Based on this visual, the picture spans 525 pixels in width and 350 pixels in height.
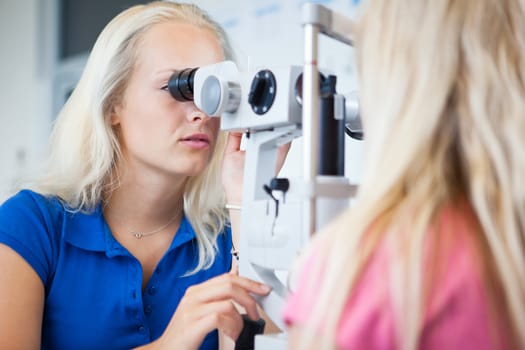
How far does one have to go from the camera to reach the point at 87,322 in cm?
133

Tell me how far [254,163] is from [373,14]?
39cm

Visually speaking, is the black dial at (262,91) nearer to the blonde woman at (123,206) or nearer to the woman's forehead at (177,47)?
the blonde woman at (123,206)

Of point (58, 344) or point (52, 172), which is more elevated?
point (52, 172)

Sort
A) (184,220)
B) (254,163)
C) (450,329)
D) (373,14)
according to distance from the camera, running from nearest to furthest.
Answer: (450,329), (373,14), (254,163), (184,220)

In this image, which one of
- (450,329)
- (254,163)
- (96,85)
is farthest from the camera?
(96,85)

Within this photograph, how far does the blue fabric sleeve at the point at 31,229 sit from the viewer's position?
126cm

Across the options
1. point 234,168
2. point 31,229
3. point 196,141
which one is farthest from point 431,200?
point 31,229

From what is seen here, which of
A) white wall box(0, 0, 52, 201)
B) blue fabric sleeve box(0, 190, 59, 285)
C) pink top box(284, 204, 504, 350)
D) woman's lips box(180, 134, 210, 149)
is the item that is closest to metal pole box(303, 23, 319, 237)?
pink top box(284, 204, 504, 350)

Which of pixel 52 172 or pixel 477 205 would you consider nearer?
pixel 477 205

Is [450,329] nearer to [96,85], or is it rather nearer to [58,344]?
[58,344]

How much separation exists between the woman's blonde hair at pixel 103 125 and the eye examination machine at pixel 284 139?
1.32 ft

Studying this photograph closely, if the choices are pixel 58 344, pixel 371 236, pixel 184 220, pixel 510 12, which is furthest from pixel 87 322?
pixel 510 12

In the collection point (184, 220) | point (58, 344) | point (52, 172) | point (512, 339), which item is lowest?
point (58, 344)

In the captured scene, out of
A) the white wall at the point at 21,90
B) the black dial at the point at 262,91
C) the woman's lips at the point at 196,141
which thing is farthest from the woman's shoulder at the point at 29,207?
the white wall at the point at 21,90
